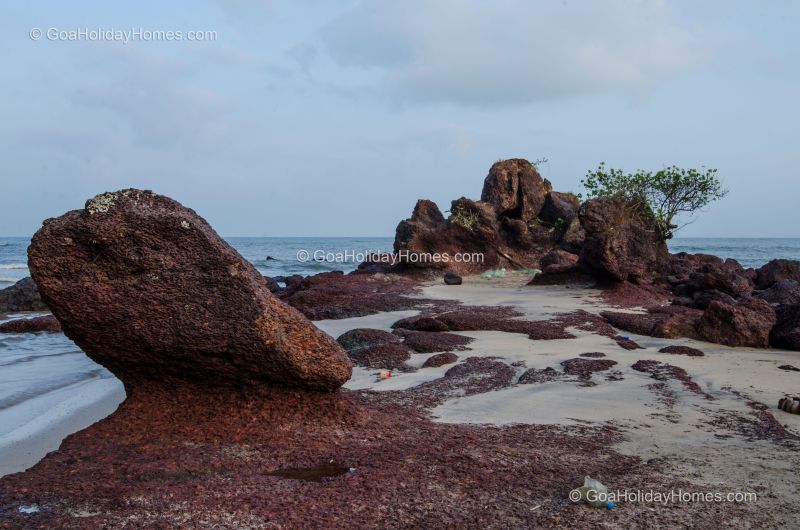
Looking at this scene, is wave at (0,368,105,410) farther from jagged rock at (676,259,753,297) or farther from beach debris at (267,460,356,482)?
jagged rock at (676,259,753,297)

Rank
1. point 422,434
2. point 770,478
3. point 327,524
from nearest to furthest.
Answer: point 327,524
point 770,478
point 422,434

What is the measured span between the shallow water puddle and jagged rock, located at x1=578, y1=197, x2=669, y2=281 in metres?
13.3

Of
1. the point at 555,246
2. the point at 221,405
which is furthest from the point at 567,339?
the point at 555,246

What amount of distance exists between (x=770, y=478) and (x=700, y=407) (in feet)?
6.99

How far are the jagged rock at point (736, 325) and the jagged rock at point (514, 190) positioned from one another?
1694cm

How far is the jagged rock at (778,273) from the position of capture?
19.6 m

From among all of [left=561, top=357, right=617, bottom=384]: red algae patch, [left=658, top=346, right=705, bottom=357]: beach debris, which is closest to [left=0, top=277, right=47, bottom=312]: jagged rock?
[left=561, top=357, right=617, bottom=384]: red algae patch

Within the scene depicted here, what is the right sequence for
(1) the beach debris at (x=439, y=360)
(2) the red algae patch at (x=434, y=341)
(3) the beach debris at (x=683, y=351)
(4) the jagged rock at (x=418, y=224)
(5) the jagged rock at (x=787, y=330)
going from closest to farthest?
(1) the beach debris at (x=439, y=360)
(3) the beach debris at (x=683, y=351)
(2) the red algae patch at (x=434, y=341)
(5) the jagged rock at (x=787, y=330)
(4) the jagged rock at (x=418, y=224)

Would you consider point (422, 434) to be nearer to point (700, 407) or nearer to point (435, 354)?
point (700, 407)

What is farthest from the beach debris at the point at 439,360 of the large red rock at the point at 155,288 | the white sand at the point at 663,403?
the large red rock at the point at 155,288

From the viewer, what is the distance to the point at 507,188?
27.6m

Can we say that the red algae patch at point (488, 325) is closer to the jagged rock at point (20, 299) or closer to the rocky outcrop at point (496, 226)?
the rocky outcrop at point (496, 226)

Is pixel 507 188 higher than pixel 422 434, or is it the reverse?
pixel 507 188

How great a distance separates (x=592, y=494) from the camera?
3.82m
